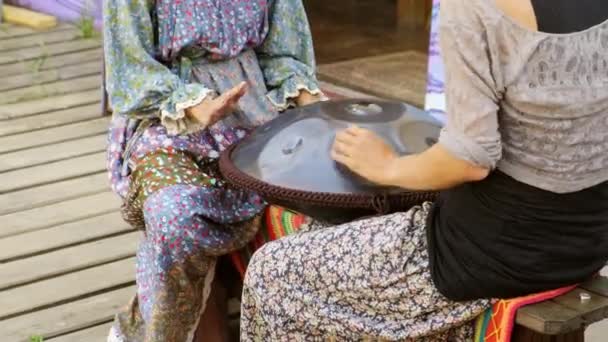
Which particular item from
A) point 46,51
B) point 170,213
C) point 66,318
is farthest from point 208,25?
point 46,51

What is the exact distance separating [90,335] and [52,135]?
1.83m

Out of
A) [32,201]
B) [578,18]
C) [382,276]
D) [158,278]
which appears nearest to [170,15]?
[158,278]

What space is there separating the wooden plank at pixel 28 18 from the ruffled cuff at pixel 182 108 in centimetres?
411

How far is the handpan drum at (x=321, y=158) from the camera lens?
2.47m

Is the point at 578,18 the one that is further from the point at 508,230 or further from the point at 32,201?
the point at 32,201

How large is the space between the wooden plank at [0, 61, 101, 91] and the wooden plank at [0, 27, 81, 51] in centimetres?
49

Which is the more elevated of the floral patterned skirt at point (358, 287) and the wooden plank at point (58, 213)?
the floral patterned skirt at point (358, 287)

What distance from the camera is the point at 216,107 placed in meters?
2.70

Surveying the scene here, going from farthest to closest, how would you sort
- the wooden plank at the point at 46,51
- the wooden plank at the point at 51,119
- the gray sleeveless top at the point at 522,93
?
1. the wooden plank at the point at 46,51
2. the wooden plank at the point at 51,119
3. the gray sleeveless top at the point at 522,93

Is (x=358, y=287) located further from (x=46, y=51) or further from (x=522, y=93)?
(x=46, y=51)

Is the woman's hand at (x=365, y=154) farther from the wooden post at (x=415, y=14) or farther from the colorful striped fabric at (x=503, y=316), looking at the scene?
the wooden post at (x=415, y=14)

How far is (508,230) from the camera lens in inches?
83.6

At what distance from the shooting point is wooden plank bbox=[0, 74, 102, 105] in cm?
547

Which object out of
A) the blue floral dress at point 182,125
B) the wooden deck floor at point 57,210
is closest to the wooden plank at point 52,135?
the wooden deck floor at point 57,210
